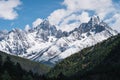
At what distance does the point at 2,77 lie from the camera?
586 ft

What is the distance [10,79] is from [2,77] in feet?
14.8

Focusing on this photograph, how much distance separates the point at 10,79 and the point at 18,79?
14131 millimetres

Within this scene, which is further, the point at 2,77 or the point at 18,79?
the point at 18,79

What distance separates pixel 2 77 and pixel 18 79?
58.2ft

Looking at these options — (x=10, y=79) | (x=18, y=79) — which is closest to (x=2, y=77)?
(x=10, y=79)

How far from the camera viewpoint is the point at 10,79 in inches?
7141

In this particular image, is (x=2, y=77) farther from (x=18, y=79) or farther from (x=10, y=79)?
(x=18, y=79)

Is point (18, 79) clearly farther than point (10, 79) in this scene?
Yes

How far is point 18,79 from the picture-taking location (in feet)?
641
